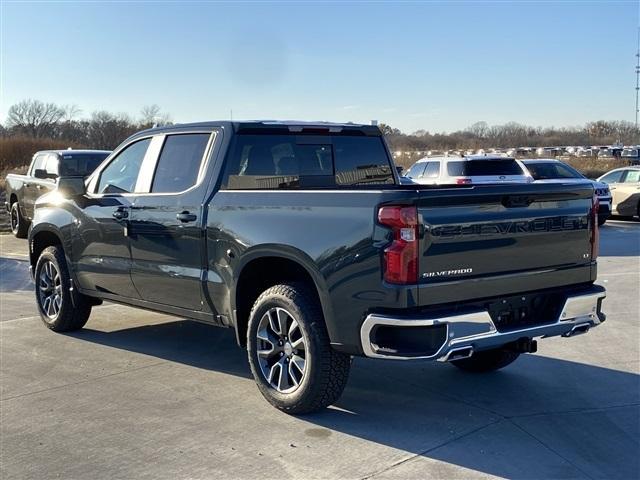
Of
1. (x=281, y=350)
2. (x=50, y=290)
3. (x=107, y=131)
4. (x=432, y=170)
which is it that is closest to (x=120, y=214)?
(x=50, y=290)

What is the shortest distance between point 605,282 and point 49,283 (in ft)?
24.1

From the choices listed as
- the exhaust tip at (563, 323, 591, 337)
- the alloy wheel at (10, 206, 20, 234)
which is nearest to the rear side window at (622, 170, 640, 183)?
the alloy wheel at (10, 206, 20, 234)

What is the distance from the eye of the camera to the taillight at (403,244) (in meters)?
3.97

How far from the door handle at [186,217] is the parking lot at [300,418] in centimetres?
128

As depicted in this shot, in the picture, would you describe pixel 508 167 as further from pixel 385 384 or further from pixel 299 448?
pixel 299 448

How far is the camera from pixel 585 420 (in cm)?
463

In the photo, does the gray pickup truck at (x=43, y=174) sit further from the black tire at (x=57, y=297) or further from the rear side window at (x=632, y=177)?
the rear side window at (x=632, y=177)

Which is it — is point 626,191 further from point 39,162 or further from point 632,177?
point 39,162

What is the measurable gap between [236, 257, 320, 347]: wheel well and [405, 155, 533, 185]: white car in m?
10.3

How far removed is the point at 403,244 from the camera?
13.1 ft

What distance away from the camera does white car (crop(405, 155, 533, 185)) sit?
49.8 ft

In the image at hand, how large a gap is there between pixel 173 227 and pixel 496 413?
9.10ft

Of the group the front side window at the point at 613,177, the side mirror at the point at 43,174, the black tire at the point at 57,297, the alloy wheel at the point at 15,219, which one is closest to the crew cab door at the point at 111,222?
the black tire at the point at 57,297

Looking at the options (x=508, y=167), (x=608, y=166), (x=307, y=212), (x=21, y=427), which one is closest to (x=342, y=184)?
(x=307, y=212)
